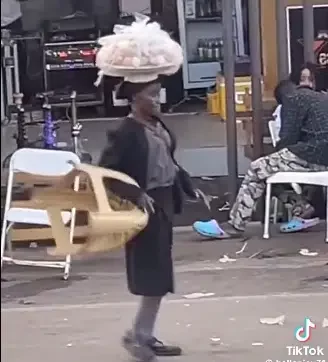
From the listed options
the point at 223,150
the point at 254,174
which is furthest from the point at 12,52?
the point at 254,174

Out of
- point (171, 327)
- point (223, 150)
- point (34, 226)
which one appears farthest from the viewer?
point (223, 150)

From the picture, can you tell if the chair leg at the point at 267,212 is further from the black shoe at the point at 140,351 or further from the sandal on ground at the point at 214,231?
the black shoe at the point at 140,351

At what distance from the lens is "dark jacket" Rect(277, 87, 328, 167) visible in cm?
816

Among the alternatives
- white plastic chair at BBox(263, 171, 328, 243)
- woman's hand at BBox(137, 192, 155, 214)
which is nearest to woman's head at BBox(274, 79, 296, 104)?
white plastic chair at BBox(263, 171, 328, 243)

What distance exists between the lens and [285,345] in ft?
18.7

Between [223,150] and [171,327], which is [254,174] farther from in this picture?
[223,150]

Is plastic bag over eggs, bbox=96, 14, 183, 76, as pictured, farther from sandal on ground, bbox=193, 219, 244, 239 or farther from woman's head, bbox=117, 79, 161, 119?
sandal on ground, bbox=193, 219, 244, 239

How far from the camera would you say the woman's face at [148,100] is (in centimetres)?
533

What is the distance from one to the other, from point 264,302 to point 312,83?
7.85 feet

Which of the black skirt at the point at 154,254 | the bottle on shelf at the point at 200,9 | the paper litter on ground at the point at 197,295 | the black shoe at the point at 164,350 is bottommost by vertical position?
the paper litter on ground at the point at 197,295

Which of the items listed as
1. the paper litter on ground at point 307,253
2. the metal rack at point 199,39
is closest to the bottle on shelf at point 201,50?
the metal rack at point 199,39

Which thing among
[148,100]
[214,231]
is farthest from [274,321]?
[214,231]

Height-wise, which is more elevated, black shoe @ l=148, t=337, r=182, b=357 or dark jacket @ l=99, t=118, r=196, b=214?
dark jacket @ l=99, t=118, r=196, b=214

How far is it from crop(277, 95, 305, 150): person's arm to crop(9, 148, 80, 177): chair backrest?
182 cm
